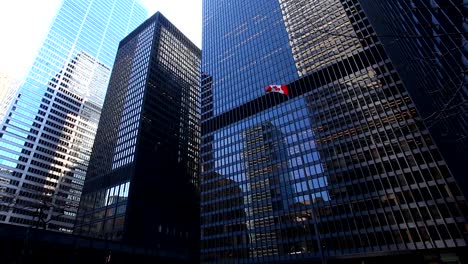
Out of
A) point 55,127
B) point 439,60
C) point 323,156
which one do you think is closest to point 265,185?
point 323,156

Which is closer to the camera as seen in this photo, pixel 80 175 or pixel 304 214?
pixel 304 214

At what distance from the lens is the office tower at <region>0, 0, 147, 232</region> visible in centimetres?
13150

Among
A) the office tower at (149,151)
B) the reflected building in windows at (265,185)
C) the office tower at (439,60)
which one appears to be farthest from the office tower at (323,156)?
the office tower at (149,151)

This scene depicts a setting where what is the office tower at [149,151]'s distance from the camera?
96.6 metres

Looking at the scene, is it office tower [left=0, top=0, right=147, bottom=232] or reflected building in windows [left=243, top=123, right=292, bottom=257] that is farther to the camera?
office tower [left=0, top=0, right=147, bottom=232]

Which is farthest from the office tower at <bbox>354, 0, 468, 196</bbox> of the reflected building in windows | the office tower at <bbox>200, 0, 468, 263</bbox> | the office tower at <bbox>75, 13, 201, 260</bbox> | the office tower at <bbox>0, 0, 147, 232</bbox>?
the office tower at <bbox>0, 0, 147, 232</bbox>

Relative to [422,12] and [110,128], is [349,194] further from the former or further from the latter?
[110,128]

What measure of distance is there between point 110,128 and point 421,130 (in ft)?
361

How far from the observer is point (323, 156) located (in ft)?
239

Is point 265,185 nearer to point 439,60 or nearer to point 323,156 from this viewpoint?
point 323,156

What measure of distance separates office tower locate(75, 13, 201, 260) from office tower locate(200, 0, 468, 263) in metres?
19.4

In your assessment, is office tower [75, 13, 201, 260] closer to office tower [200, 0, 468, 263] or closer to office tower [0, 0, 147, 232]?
office tower [200, 0, 468, 263]

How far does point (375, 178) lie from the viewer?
6347cm

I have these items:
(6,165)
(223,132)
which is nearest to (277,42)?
(223,132)
